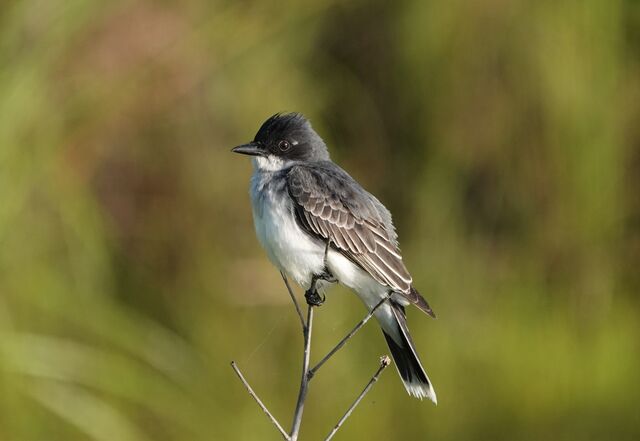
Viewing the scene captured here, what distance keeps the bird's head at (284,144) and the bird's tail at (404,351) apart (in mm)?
628

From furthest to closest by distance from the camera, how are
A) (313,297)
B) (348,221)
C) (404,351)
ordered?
(404,351) < (348,221) < (313,297)

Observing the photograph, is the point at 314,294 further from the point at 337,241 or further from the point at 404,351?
the point at 404,351

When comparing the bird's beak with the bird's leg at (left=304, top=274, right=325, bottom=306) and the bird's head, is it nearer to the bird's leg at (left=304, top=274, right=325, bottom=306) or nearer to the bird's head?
the bird's head

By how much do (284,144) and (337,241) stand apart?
Result: 0.50 metres

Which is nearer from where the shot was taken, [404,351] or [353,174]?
[404,351]

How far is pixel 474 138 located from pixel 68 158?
224 cm

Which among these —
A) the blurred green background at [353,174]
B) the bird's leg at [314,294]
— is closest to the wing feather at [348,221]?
the bird's leg at [314,294]

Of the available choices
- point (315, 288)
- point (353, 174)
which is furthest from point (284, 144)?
point (353, 174)

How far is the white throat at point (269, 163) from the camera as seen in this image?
378 centimetres

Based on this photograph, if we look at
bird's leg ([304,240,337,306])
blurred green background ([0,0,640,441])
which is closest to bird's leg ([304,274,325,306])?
bird's leg ([304,240,337,306])

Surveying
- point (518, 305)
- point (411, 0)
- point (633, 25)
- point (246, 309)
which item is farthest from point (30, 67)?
point (633, 25)

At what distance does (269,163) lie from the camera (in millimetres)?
3801

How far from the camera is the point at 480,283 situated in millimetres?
5703

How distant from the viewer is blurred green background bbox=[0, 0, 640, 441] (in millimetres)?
5355
